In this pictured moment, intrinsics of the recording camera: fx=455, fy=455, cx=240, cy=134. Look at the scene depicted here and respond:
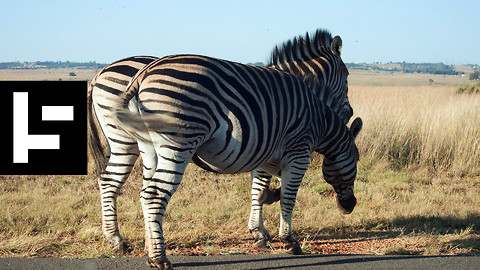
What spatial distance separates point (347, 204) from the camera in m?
5.69

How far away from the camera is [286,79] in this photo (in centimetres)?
481

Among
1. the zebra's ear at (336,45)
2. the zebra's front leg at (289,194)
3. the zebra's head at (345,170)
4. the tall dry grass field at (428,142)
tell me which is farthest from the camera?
the tall dry grass field at (428,142)

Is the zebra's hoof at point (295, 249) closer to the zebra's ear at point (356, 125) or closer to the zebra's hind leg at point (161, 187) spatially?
the zebra's hind leg at point (161, 187)

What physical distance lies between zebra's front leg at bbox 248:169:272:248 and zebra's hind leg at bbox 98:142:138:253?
1.45 metres

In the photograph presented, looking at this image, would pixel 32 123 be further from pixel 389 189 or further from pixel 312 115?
pixel 389 189

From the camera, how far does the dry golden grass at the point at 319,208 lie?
505 cm

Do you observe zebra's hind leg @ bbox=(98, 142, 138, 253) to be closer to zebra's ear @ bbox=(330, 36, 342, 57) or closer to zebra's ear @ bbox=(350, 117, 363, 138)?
zebra's ear @ bbox=(350, 117, 363, 138)

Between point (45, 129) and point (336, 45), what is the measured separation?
5385 millimetres

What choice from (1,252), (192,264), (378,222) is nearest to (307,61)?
(378,222)

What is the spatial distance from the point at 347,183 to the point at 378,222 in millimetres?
868

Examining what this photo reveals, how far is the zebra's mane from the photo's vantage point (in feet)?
21.1

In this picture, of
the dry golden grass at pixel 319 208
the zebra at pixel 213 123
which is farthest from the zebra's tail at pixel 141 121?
the dry golden grass at pixel 319 208

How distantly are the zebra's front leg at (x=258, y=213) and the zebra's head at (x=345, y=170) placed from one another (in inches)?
30.1

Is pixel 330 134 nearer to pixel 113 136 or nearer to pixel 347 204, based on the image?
pixel 347 204
